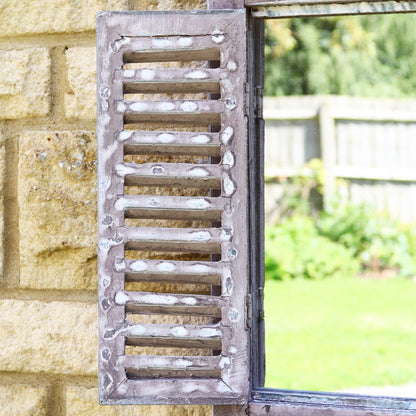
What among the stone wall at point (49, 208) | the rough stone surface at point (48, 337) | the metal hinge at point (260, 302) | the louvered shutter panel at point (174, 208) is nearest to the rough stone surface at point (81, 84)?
the stone wall at point (49, 208)

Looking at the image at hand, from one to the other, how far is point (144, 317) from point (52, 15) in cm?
71

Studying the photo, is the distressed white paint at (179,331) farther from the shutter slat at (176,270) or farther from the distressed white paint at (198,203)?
the distressed white paint at (198,203)

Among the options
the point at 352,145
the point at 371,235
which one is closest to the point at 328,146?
the point at 352,145

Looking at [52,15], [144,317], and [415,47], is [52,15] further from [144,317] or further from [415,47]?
[415,47]

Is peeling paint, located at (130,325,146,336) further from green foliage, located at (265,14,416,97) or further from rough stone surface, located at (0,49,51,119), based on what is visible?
green foliage, located at (265,14,416,97)

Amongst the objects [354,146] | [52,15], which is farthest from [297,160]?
[52,15]

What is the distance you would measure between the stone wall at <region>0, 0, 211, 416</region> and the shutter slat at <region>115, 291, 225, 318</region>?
0.23 meters

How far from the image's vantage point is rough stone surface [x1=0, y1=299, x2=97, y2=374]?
1578 millimetres

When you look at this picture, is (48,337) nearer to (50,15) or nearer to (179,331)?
(179,331)

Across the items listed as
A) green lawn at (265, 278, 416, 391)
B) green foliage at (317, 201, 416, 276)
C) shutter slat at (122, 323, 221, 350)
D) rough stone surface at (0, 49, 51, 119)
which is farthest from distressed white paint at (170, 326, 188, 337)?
green foliage at (317, 201, 416, 276)

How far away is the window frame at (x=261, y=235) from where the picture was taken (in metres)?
1.40

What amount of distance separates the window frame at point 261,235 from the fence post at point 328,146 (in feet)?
16.6

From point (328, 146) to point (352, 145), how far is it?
248 millimetres

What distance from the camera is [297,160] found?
22.5 feet
